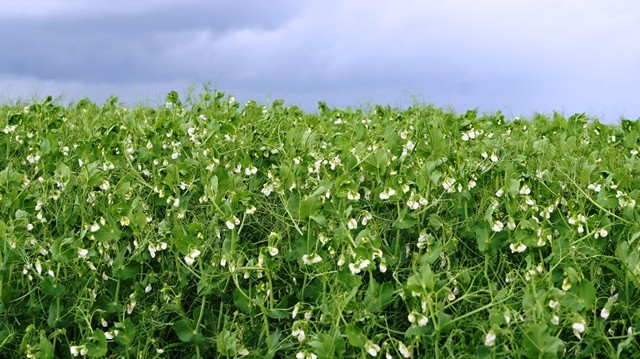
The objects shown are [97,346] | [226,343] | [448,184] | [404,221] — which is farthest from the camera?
[448,184]

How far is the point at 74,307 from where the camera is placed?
11.2 ft

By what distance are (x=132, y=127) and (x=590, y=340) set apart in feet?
9.60

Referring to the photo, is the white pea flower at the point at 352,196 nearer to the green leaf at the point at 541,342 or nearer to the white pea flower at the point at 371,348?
the white pea flower at the point at 371,348

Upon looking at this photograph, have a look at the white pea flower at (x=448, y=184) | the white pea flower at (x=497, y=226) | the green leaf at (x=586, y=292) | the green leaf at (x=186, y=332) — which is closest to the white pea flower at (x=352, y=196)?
the white pea flower at (x=448, y=184)

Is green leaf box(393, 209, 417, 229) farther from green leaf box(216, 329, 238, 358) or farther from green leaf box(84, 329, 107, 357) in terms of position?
green leaf box(84, 329, 107, 357)

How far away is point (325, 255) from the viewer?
3.17 metres

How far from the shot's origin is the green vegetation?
9.74 feet

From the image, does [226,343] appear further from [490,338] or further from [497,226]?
[497,226]

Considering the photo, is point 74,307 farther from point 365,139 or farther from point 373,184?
point 365,139

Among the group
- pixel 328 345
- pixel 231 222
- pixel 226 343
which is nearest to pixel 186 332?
pixel 226 343

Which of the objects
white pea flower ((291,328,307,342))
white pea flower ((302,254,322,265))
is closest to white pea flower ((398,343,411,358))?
white pea flower ((291,328,307,342))

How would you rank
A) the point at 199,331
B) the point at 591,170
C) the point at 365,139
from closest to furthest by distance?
the point at 199,331 → the point at 591,170 → the point at 365,139

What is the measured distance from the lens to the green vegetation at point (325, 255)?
2.97 m

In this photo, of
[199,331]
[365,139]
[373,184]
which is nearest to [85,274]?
[199,331]
